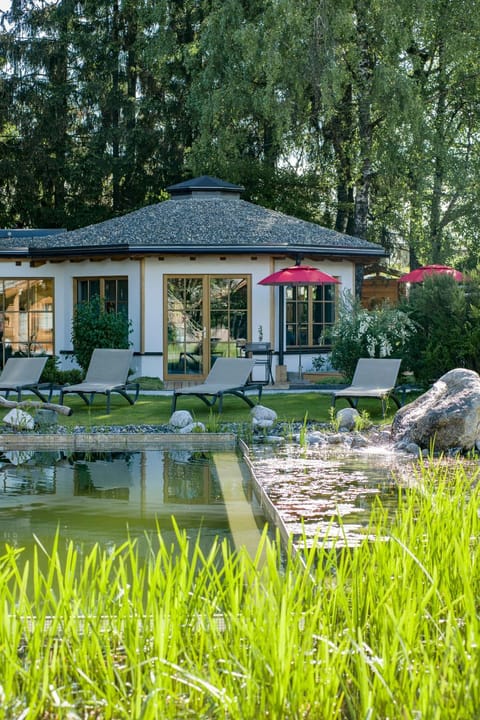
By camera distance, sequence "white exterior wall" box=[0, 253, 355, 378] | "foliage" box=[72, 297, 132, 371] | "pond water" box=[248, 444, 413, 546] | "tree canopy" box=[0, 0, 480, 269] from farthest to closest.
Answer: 1. "tree canopy" box=[0, 0, 480, 269]
2. "white exterior wall" box=[0, 253, 355, 378]
3. "foliage" box=[72, 297, 132, 371]
4. "pond water" box=[248, 444, 413, 546]

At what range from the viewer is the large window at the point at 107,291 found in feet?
64.2

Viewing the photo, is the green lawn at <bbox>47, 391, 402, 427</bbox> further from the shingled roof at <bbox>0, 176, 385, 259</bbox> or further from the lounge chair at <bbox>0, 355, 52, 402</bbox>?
the shingled roof at <bbox>0, 176, 385, 259</bbox>

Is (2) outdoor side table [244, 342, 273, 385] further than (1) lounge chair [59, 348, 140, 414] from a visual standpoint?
Yes

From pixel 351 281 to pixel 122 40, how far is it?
46.7 ft

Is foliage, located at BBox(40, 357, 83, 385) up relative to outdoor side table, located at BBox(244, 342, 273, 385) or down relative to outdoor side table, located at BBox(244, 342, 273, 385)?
down

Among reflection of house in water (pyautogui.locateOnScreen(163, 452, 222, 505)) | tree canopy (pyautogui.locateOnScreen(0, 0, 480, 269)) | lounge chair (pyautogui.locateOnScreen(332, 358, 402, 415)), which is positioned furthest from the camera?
tree canopy (pyautogui.locateOnScreen(0, 0, 480, 269))

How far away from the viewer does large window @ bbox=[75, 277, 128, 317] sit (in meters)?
19.6

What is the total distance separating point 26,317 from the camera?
20250mm

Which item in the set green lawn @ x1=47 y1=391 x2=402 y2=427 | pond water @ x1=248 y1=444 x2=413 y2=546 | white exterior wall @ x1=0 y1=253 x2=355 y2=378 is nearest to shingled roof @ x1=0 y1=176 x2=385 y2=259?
white exterior wall @ x1=0 y1=253 x2=355 y2=378

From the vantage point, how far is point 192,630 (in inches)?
155

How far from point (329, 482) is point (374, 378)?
500 cm

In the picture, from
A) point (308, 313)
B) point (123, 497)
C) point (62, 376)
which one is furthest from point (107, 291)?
point (123, 497)

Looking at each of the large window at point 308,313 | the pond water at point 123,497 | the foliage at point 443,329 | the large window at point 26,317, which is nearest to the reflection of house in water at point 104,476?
the pond water at point 123,497

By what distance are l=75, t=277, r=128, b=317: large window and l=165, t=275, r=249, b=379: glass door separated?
94 cm
